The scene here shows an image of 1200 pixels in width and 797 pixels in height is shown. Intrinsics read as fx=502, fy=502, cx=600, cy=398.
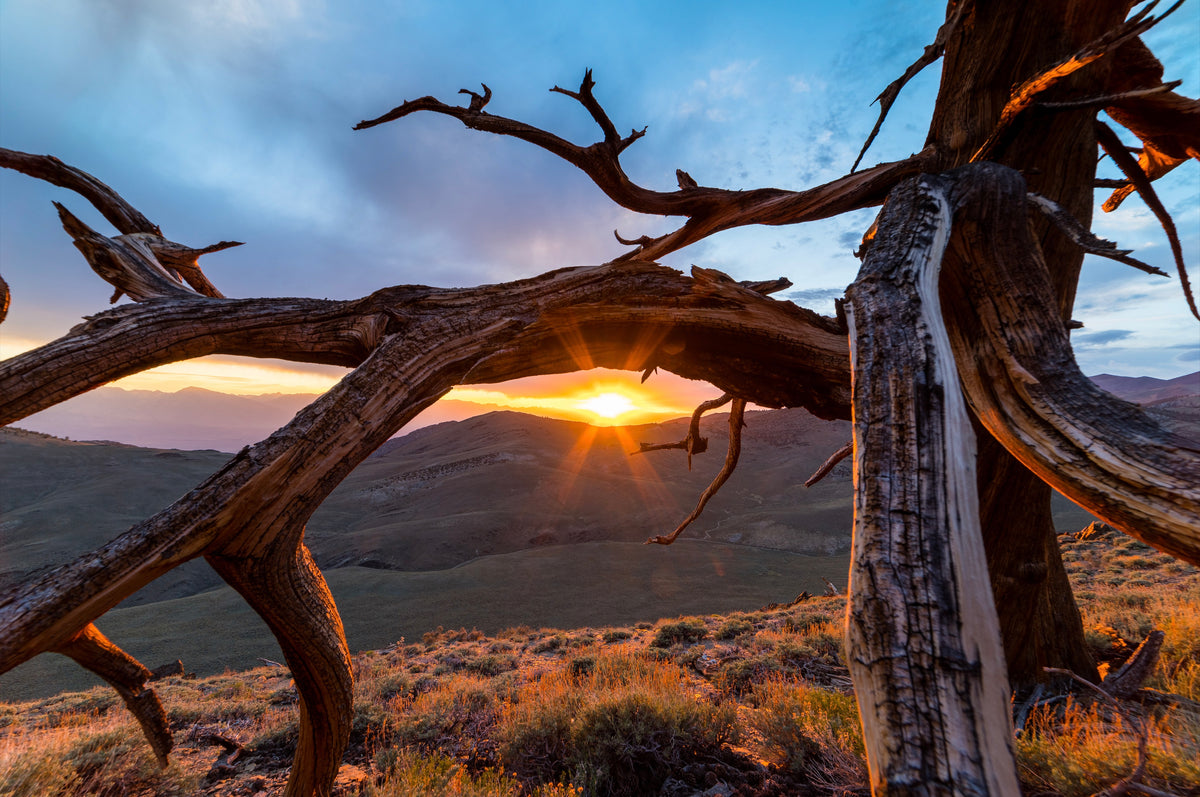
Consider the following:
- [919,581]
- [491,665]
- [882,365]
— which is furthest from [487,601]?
[919,581]

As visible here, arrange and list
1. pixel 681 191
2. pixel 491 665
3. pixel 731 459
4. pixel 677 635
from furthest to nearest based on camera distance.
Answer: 1. pixel 677 635
2. pixel 491 665
3. pixel 731 459
4. pixel 681 191

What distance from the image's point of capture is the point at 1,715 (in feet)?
31.9

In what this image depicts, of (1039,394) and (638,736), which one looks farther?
(638,736)

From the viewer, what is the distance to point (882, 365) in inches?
44.1

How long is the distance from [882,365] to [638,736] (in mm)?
4287

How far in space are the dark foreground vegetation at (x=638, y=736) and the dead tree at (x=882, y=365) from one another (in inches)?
36.1

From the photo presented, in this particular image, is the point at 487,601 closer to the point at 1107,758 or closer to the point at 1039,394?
the point at 1107,758

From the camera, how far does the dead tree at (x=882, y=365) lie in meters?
0.81

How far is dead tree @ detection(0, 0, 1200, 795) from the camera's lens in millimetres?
806

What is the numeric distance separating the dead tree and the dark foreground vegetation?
0.92 m

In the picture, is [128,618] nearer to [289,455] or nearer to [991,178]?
[289,455]

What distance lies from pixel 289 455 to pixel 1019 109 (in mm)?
3611

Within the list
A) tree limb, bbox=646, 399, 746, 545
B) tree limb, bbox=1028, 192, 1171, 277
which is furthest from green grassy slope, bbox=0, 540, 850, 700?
tree limb, bbox=1028, 192, 1171, 277

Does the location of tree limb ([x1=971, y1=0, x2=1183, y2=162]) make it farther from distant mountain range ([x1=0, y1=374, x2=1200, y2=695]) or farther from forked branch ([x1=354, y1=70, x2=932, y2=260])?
distant mountain range ([x1=0, y1=374, x2=1200, y2=695])
